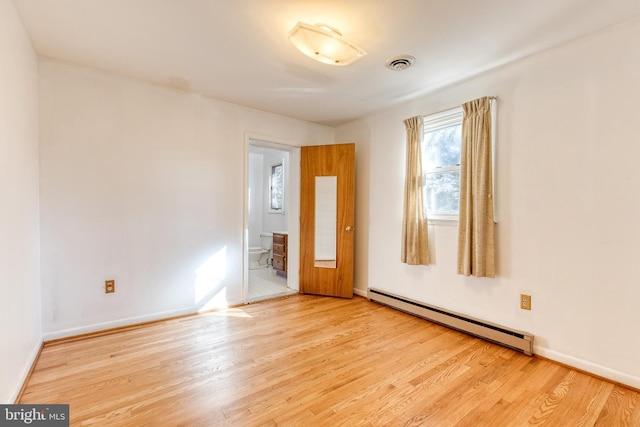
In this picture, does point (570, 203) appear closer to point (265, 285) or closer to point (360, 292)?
point (360, 292)

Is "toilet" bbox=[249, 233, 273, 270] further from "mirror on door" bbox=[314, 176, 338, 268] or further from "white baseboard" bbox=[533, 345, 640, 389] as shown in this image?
"white baseboard" bbox=[533, 345, 640, 389]

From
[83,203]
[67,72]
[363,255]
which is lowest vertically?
[363,255]

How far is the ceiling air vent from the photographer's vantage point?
2322 mm

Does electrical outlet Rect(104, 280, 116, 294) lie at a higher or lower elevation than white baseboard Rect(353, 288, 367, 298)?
higher

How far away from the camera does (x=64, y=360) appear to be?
2.10m

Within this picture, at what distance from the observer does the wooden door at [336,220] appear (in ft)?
12.3

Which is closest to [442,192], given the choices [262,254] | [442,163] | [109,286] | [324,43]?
[442,163]

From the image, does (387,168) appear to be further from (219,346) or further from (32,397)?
(32,397)

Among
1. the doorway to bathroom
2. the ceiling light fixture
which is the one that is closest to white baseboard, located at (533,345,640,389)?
the ceiling light fixture

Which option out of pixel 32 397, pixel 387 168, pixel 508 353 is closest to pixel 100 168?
pixel 32 397

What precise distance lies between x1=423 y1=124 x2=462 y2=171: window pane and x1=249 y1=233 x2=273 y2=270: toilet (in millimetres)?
3664

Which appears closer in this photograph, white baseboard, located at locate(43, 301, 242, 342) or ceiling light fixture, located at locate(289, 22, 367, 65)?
ceiling light fixture, located at locate(289, 22, 367, 65)

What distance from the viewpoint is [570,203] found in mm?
2094

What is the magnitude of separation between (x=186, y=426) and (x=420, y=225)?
2531mm
